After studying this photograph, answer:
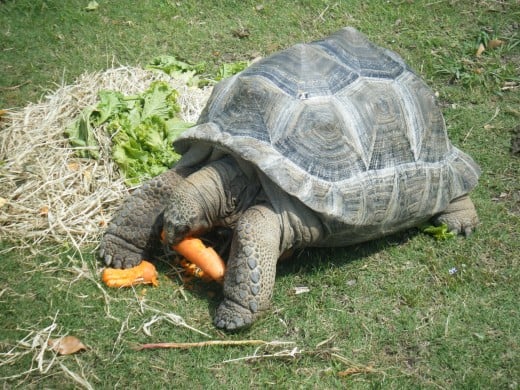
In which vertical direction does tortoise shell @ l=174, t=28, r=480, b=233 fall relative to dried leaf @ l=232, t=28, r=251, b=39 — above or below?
above

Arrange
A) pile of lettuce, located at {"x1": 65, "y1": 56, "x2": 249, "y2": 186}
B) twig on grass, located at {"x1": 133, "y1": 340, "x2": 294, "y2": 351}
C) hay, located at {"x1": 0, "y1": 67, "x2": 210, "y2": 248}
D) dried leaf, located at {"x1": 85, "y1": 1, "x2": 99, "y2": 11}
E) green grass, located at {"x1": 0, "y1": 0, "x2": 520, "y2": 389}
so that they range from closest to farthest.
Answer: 1. green grass, located at {"x1": 0, "y1": 0, "x2": 520, "y2": 389}
2. twig on grass, located at {"x1": 133, "y1": 340, "x2": 294, "y2": 351}
3. hay, located at {"x1": 0, "y1": 67, "x2": 210, "y2": 248}
4. pile of lettuce, located at {"x1": 65, "y1": 56, "x2": 249, "y2": 186}
5. dried leaf, located at {"x1": 85, "y1": 1, "x2": 99, "y2": 11}

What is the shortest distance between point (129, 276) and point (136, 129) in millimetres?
1451

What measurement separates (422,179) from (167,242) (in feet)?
5.98

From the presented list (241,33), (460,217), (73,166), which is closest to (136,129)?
(73,166)

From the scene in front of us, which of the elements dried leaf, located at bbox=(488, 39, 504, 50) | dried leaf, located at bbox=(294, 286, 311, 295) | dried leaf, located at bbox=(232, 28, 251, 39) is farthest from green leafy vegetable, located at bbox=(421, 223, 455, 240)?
dried leaf, located at bbox=(232, 28, 251, 39)

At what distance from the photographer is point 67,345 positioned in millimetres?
3688

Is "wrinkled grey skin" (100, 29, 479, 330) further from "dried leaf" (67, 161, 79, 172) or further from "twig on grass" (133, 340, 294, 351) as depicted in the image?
"dried leaf" (67, 161, 79, 172)

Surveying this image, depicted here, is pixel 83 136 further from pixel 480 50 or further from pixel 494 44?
pixel 494 44

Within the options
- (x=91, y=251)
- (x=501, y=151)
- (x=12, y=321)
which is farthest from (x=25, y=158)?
(x=501, y=151)

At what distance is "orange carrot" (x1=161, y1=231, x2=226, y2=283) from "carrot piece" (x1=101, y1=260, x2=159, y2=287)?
27 cm

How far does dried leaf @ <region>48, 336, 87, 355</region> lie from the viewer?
3.66 meters

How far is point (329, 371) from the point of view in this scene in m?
3.66

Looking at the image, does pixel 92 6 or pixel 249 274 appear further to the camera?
pixel 92 6

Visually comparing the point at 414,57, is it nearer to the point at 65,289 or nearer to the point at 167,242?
the point at 167,242
